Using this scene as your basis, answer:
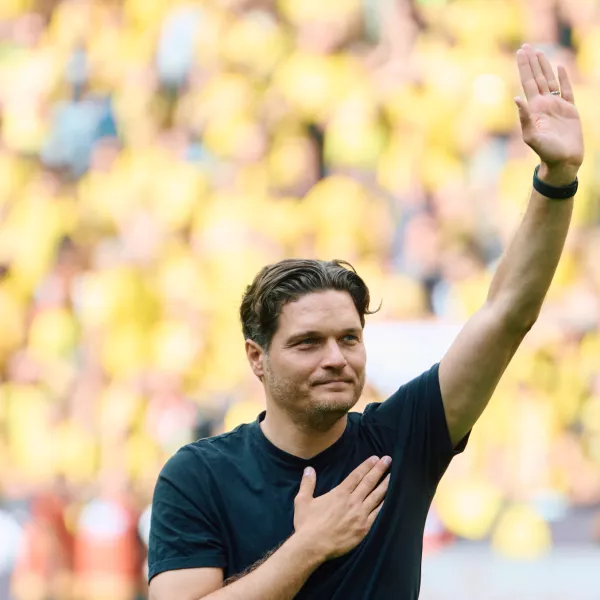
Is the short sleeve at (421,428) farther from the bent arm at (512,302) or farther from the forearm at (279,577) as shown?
the forearm at (279,577)

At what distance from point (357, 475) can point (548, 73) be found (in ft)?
2.57

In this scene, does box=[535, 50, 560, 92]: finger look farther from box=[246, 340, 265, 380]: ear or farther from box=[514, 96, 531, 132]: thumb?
box=[246, 340, 265, 380]: ear

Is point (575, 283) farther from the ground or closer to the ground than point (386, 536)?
farther from the ground

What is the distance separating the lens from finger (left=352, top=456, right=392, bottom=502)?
6.40ft

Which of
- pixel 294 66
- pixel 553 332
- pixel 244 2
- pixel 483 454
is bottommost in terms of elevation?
pixel 483 454

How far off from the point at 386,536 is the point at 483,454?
2.95m

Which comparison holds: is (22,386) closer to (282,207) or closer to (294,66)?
(282,207)

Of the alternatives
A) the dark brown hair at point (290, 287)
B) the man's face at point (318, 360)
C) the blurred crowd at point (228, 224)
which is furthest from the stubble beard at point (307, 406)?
the blurred crowd at point (228, 224)

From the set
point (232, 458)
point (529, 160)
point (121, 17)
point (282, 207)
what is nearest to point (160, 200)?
point (282, 207)

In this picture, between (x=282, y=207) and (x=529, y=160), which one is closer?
(x=529, y=160)

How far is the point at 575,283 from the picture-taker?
483cm

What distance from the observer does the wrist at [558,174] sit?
1.94 m

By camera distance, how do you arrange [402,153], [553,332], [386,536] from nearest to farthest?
[386,536]
[553,332]
[402,153]

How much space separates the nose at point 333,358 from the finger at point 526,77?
21.7 inches
